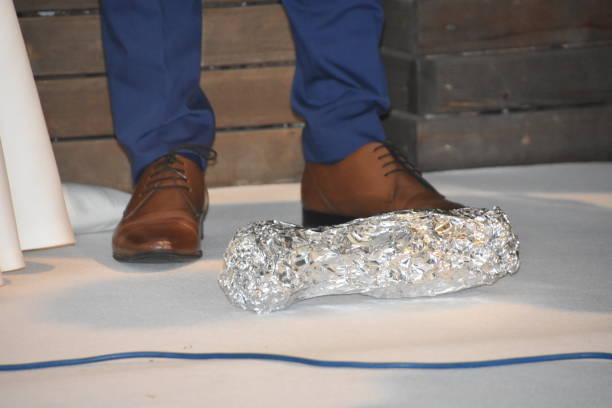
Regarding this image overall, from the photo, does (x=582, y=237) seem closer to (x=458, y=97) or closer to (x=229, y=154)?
(x=458, y=97)

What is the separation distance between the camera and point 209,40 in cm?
171

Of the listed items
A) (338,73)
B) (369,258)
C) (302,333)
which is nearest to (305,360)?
(302,333)

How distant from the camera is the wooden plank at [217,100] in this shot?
5.52 ft

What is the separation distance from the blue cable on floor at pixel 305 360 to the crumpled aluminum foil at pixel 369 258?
14cm

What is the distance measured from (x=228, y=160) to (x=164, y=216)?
2.17ft

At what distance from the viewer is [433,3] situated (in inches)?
67.9

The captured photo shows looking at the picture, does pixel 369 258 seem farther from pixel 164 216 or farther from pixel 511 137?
pixel 511 137

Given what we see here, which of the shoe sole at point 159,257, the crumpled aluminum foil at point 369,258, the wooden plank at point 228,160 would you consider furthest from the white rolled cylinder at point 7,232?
the wooden plank at point 228,160

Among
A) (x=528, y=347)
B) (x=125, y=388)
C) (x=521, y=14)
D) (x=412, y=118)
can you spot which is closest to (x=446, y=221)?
(x=528, y=347)

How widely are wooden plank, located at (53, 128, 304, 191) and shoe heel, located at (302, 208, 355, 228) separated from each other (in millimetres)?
470

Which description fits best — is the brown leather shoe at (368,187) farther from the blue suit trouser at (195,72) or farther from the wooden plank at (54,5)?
the wooden plank at (54,5)

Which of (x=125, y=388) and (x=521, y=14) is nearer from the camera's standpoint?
(x=125, y=388)

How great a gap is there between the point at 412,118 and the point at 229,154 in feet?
1.45

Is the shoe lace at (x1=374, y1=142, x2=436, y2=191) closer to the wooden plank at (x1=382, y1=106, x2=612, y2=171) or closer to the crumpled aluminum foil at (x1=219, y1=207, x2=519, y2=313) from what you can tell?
the crumpled aluminum foil at (x1=219, y1=207, x2=519, y2=313)
